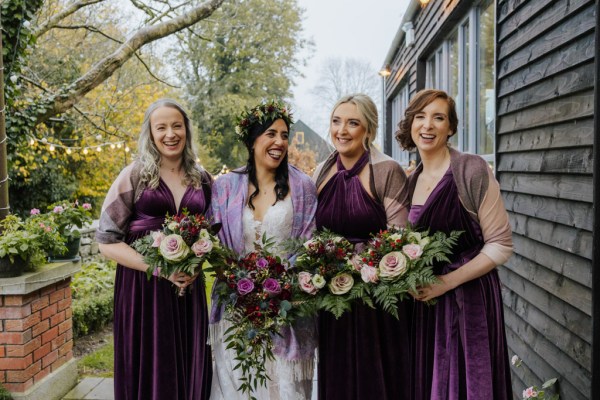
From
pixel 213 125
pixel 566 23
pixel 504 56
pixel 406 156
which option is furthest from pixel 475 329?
pixel 213 125

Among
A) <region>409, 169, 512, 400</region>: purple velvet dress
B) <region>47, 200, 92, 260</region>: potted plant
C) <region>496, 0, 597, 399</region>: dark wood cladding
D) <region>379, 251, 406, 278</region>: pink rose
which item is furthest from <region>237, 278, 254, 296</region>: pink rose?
<region>47, 200, 92, 260</region>: potted plant

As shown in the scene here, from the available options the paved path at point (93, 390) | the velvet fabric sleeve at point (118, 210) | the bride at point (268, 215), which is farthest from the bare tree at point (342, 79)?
the velvet fabric sleeve at point (118, 210)

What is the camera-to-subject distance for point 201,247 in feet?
7.93

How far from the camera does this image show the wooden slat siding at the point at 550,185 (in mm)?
2465

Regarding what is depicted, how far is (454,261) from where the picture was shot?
7.84ft

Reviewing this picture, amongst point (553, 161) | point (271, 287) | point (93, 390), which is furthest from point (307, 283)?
point (93, 390)

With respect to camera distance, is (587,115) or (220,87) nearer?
(587,115)

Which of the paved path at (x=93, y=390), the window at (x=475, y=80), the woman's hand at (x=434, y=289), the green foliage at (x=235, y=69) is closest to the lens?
the woman's hand at (x=434, y=289)

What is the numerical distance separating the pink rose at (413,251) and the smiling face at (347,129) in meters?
0.71

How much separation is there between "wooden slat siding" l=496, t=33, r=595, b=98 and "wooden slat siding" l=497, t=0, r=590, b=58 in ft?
0.50

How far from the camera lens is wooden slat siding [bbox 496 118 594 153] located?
8.05ft

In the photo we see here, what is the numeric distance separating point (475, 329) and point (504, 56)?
2221 mm

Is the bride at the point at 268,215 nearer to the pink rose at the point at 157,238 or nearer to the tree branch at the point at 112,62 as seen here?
the pink rose at the point at 157,238

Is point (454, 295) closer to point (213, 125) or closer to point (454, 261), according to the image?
point (454, 261)
